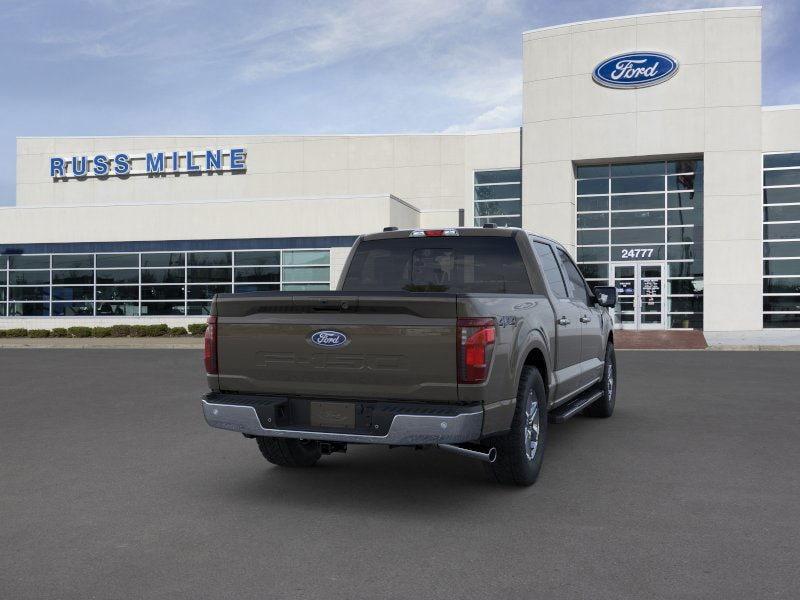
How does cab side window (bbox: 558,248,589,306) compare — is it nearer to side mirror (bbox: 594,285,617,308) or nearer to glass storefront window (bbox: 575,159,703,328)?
side mirror (bbox: 594,285,617,308)

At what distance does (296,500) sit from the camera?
5637 millimetres

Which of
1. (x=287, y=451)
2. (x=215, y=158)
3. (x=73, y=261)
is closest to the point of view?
(x=287, y=451)

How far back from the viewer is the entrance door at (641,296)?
29859 millimetres

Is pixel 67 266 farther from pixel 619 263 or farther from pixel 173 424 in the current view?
pixel 173 424

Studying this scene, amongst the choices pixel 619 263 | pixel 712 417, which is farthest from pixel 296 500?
pixel 619 263

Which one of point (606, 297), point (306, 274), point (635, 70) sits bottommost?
point (606, 297)

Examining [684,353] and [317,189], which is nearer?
[684,353]

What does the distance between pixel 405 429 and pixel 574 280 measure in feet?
13.1

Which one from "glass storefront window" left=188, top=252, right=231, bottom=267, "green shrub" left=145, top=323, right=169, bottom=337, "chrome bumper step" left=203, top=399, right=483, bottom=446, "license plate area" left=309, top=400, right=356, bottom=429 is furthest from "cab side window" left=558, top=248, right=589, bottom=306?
"glass storefront window" left=188, top=252, right=231, bottom=267

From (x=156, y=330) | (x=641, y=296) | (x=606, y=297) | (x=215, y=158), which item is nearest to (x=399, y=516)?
(x=606, y=297)

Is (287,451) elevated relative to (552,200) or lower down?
lower down

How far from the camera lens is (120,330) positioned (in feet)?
97.9

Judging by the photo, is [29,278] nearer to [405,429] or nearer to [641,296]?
[641,296]

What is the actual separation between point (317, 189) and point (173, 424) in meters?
27.5
